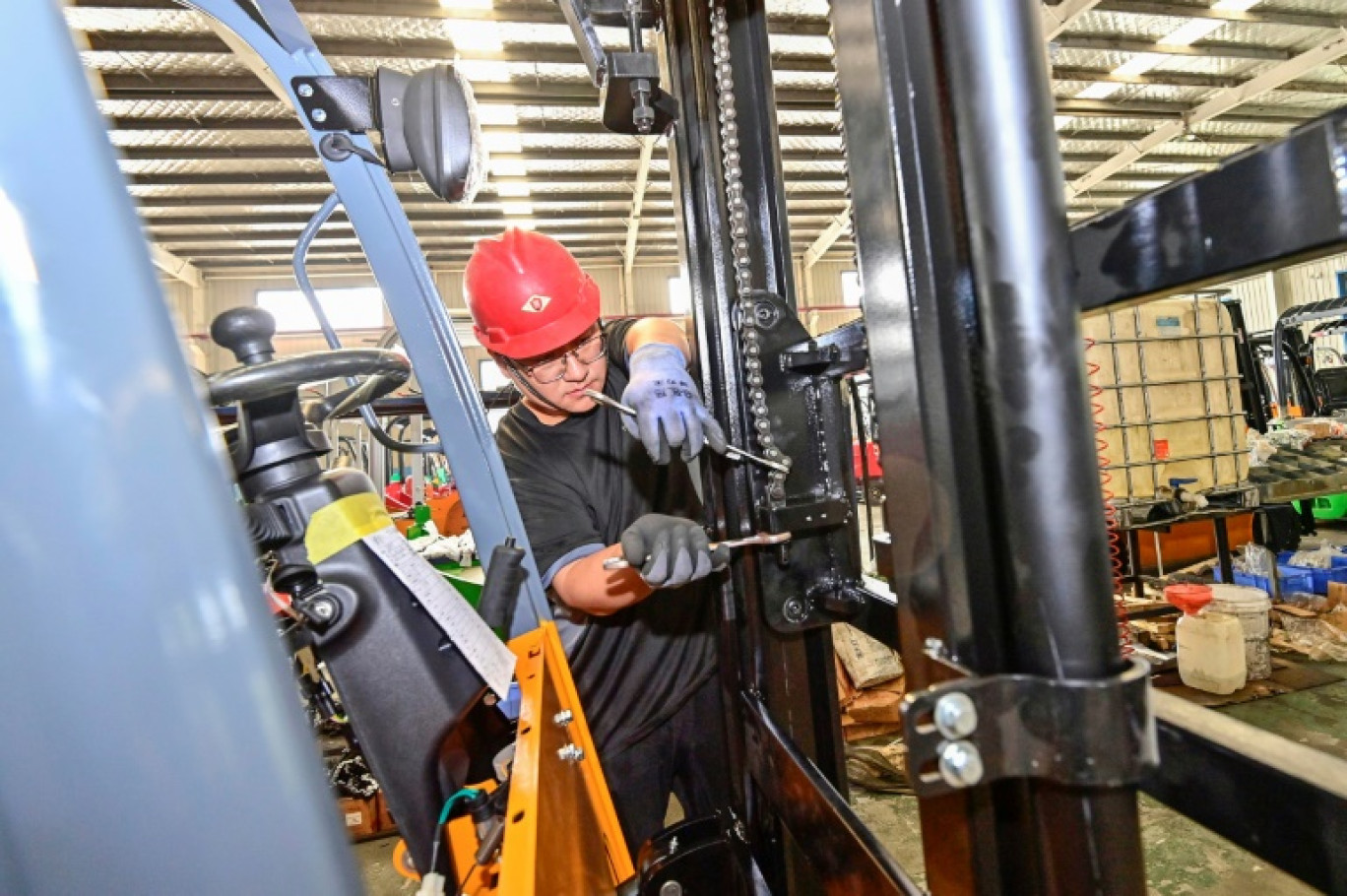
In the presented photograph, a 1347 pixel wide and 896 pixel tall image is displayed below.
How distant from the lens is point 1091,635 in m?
0.56

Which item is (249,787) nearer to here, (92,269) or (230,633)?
(230,633)

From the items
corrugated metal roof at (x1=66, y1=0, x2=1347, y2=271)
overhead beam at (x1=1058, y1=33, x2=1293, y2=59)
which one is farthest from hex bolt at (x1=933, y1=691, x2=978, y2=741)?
overhead beam at (x1=1058, y1=33, x2=1293, y2=59)

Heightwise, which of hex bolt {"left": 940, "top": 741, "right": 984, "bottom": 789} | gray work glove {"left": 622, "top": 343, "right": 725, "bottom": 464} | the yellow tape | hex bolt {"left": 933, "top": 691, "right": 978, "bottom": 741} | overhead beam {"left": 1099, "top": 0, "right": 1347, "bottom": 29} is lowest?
hex bolt {"left": 940, "top": 741, "right": 984, "bottom": 789}

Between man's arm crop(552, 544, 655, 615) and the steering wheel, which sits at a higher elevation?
the steering wheel

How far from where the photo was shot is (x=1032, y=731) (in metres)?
0.56

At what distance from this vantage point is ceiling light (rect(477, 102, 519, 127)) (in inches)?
294

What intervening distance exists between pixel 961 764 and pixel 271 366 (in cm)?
90

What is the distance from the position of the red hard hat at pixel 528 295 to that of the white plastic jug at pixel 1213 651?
394 cm

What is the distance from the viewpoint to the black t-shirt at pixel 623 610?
6.98 feet

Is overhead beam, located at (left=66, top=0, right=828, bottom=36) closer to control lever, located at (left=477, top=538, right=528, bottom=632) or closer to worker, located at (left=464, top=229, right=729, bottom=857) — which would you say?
worker, located at (left=464, top=229, right=729, bottom=857)

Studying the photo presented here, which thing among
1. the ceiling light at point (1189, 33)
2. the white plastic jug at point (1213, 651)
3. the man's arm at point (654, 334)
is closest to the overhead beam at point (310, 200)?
the ceiling light at point (1189, 33)

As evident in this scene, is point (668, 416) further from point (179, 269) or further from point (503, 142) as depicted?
point (179, 269)

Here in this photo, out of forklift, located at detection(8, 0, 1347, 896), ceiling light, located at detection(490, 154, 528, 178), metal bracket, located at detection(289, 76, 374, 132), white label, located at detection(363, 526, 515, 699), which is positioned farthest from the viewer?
ceiling light, located at detection(490, 154, 528, 178)

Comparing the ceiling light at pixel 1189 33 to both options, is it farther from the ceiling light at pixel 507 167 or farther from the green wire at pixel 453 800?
the green wire at pixel 453 800
